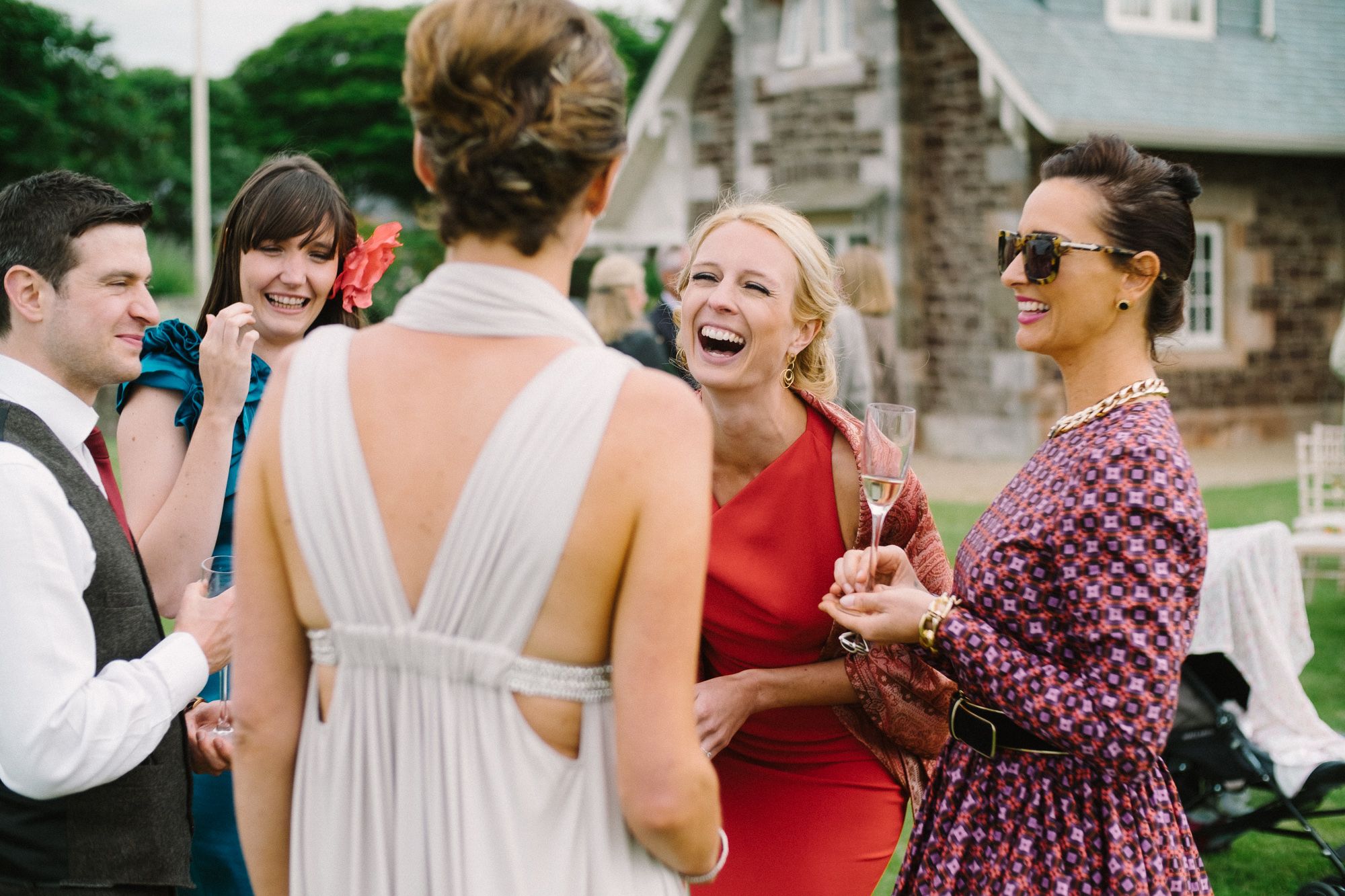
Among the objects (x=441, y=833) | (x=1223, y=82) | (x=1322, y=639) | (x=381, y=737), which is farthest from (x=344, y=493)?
(x=1223, y=82)

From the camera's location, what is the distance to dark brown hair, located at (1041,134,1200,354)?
90.4 inches

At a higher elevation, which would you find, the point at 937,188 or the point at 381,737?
the point at 937,188

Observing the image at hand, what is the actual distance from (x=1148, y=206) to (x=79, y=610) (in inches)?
79.9

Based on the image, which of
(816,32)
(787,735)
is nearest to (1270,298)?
(816,32)

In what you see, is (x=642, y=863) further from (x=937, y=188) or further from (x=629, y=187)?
(x=629, y=187)

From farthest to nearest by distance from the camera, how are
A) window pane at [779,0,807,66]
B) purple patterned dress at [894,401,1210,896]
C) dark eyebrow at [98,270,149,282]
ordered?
Answer: window pane at [779,0,807,66] < dark eyebrow at [98,270,149,282] < purple patterned dress at [894,401,1210,896]

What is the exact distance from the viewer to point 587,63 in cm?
151

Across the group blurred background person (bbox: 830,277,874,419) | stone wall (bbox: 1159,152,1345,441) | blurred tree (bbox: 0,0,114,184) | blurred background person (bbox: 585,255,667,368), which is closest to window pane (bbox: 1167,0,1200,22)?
stone wall (bbox: 1159,152,1345,441)

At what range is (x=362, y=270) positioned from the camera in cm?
325

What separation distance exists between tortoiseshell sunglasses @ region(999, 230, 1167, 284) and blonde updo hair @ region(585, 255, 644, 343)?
620 cm

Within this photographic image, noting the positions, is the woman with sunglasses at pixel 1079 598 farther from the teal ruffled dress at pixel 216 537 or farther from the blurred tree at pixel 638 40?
the blurred tree at pixel 638 40

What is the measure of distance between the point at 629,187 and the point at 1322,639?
15.4 meters

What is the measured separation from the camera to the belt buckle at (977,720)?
7.40ft

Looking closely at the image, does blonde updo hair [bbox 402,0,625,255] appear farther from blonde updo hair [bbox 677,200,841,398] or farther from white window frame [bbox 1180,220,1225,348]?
white window frame [bbox 1180,220,1225,348]
